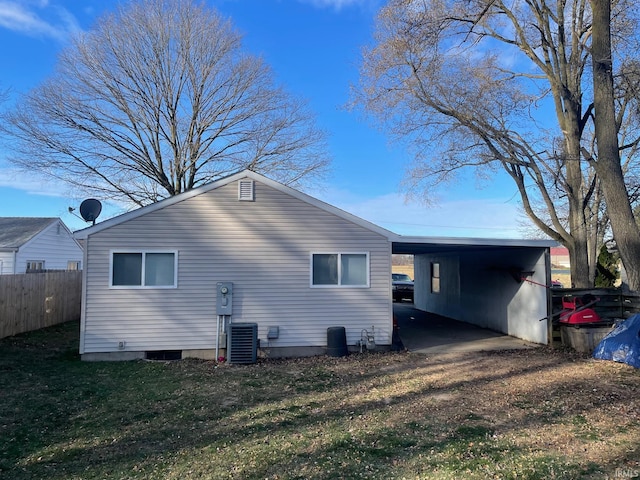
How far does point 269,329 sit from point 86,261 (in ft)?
12.5

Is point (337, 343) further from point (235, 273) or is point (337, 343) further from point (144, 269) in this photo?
point (144, 269)

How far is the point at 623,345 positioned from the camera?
26.0 ft

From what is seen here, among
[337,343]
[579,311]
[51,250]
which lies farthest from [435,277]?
[51,250]

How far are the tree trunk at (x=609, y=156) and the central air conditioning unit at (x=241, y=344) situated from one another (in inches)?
289

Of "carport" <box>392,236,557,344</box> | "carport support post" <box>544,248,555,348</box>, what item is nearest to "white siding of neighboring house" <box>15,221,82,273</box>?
"carport" <box>392,236,557,344</box>

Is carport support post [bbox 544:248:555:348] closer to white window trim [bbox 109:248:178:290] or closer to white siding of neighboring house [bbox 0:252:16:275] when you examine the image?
white window trim [bbox 109:248:178:290]

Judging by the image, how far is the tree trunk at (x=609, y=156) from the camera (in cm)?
845

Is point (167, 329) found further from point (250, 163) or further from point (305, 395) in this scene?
point (250, 163)

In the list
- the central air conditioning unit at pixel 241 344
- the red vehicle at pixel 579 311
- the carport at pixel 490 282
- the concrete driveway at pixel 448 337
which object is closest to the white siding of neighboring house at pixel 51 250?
the central air conditioning unit at pixel 241 344

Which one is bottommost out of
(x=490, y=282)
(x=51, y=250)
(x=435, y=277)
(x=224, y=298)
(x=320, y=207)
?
(x=224, y=298)

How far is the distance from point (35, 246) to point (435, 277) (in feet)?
60.2

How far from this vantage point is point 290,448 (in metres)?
4.27

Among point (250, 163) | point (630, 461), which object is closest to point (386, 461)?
point (630, 461)

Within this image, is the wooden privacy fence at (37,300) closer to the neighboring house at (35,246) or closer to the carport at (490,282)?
the neighboring house at (35,246)
